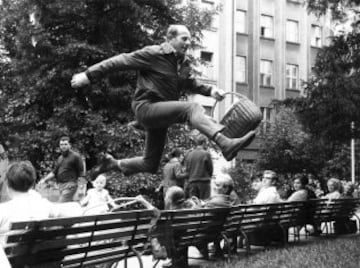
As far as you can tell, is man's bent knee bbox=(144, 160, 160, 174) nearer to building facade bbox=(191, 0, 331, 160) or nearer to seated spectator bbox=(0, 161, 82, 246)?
seated spectator bbox=(0, 161, 82, 246)

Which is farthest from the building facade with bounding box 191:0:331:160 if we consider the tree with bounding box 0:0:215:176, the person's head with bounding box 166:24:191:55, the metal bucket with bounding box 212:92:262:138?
the metal bucket with bounding box 212:92:262:138

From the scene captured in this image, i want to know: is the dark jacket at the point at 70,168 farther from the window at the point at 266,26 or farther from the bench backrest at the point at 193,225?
the window at the point at 266,26

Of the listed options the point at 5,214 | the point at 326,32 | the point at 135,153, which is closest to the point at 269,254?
the point at 5,214

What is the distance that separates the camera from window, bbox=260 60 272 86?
1751 inches

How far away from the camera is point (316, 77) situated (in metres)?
18.0

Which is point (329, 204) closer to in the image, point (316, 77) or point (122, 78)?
point (316, 77)

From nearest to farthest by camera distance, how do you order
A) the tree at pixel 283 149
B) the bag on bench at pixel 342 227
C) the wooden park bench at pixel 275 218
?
1. the wooden park bench at pixel 275 218
2. the bag on bench at pixel 342 227
3. the tree at pixel 283 149

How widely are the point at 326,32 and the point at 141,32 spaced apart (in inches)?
1079

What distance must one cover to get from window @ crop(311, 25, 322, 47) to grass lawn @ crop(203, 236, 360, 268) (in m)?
38.1

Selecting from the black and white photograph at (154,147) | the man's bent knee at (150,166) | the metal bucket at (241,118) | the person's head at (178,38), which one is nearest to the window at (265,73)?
the black and white photograph at (154,147)

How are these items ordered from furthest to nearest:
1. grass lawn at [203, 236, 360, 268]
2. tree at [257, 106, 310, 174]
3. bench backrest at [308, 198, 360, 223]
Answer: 1. tree at [257, 106, 310, 174]
2. bench backrest at [308, 198, 360, 223]
3. grass lawn at [203, 236, 360, 268]

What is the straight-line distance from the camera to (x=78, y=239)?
6.15 m

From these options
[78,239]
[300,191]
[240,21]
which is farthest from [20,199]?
[240,21]

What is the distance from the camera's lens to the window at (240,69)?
4306cm
